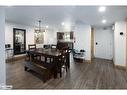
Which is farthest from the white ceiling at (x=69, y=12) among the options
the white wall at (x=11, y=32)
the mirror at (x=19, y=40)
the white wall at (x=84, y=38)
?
the mirror at (x=19, y=40)

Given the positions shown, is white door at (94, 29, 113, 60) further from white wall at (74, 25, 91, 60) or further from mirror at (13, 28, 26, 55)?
mirror at (13, 28, 26, 55)

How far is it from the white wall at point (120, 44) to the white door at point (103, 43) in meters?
1.68

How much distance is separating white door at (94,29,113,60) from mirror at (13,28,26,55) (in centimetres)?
375

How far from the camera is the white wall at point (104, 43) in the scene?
19.1ft

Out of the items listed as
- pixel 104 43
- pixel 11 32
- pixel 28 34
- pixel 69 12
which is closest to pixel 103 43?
pixel 104 43

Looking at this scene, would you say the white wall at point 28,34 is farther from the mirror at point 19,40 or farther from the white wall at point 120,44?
the white wall at point 120,44

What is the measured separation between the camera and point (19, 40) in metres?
5.85

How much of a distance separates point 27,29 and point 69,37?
409 cm

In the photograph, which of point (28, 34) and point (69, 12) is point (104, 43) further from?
point (28, 34)

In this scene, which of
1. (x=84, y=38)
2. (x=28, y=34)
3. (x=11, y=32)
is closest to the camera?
(x=84, y=38)

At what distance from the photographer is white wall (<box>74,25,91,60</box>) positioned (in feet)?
16.6

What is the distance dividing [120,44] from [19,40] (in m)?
4.48
